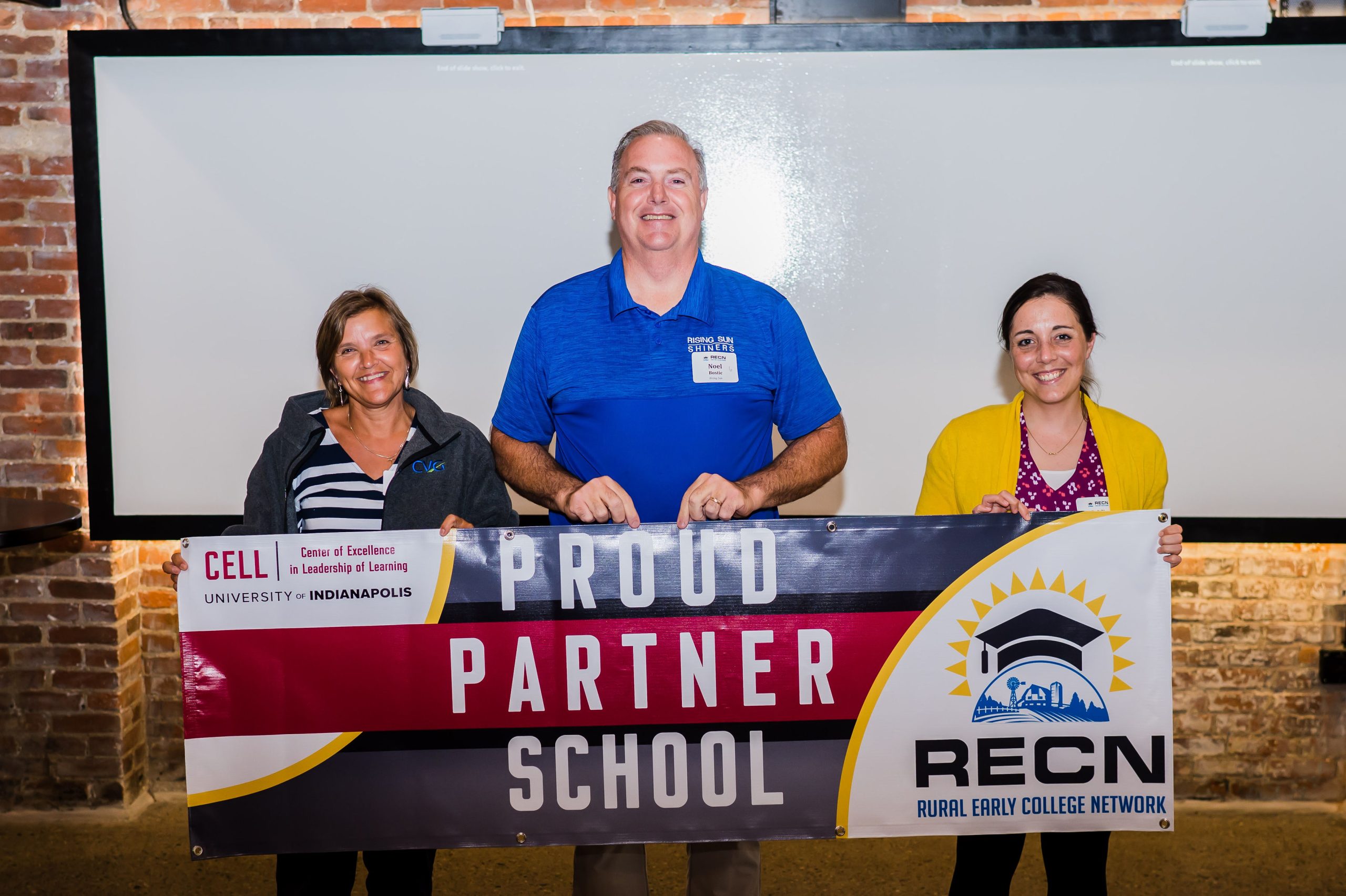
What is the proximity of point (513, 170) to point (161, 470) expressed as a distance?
143 centimetres

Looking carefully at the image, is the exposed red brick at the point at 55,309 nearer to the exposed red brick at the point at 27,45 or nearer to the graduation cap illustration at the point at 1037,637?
the exposed red brick at the point at 27,45

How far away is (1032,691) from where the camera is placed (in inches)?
76.8

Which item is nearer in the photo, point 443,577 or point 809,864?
point 443,577

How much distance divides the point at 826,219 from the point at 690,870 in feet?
6.06

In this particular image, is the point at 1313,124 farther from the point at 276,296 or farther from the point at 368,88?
the point at 276,296

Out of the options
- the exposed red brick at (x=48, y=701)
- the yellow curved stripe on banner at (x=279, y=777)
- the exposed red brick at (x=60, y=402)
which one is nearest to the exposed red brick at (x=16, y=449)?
the exposed red brick at (x=60, y=402)

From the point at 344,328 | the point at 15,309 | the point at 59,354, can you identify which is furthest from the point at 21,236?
the point at 344,328

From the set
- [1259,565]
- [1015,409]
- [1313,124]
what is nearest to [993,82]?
[1313,124]

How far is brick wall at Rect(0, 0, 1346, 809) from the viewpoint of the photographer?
10.3 ft

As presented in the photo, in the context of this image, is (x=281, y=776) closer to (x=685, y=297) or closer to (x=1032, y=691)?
(x=685, y=297)

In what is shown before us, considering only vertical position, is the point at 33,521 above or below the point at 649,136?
below

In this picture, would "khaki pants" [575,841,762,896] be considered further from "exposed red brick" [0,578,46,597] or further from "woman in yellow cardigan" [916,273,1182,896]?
"exposed red brick" [0,578,46,597]

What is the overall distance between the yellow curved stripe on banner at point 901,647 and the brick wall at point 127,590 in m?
1.69

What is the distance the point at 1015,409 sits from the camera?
2168 mm
